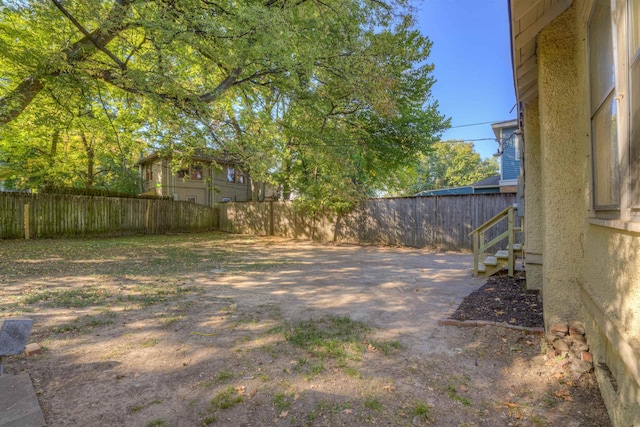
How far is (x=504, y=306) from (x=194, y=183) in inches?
894

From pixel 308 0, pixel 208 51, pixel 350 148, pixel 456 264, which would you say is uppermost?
pixel 308 0

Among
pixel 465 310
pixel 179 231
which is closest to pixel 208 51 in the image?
pixel 465 310

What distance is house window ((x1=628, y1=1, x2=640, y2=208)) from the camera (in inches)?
60.2

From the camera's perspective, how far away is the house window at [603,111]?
193 centimetres

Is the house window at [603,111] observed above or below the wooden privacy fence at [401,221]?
above

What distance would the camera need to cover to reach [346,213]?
13.7 metres

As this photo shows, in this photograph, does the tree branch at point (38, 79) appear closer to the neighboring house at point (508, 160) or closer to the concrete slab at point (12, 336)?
the concrete slab at point (12, 336)

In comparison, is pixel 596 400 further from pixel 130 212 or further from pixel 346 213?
pixel 130 212

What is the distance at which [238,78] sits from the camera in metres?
8.13

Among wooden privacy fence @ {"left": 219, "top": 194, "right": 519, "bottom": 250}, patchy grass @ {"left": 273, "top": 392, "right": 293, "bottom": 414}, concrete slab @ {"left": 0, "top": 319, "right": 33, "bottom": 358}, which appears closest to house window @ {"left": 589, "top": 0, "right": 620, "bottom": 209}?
patchy grass @ {"left": 273, "top": 392, "right": 293, "bottom": 414}

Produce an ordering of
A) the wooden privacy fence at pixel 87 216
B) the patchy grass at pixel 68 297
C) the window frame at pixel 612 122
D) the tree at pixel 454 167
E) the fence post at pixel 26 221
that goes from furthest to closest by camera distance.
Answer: the tree at pixel 454 167, the fence post at pixel 26 221, the wooden privacy fence at pixel 87 216, the patchy grass at pixel 68 297, the window frame at pixel 612 122

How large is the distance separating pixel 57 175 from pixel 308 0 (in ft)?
54.6

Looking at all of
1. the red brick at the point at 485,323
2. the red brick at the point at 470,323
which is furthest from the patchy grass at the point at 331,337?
the red brick at the point at 485,323

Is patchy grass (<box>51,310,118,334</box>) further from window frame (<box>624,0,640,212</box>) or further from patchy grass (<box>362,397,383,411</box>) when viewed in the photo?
window frame (<box>624,0,640,212</box>)
